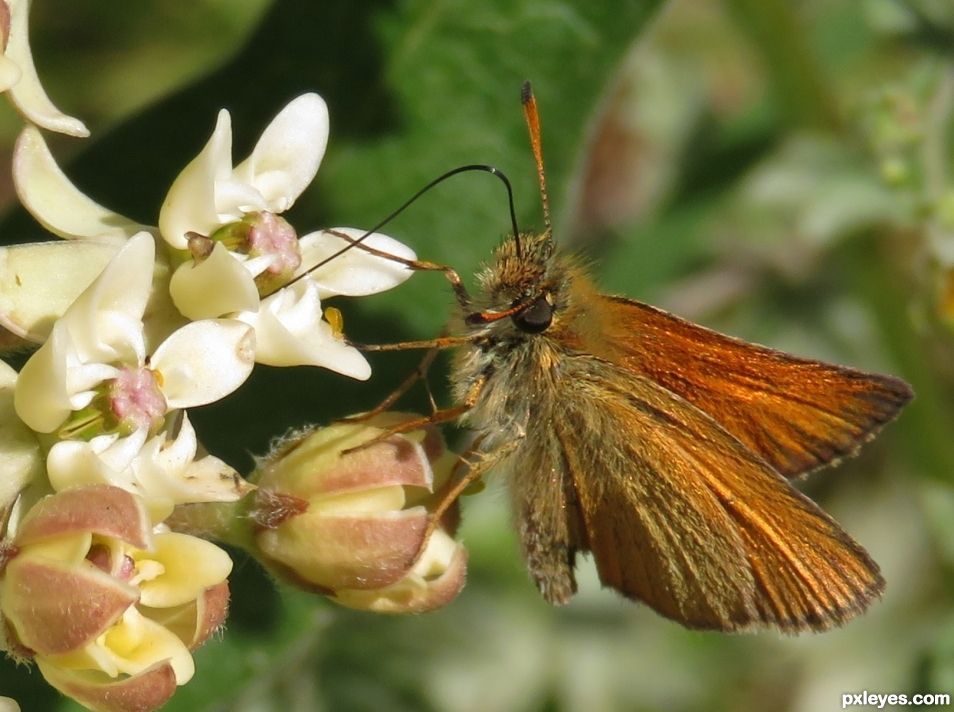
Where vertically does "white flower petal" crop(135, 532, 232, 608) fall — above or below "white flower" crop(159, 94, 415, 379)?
below

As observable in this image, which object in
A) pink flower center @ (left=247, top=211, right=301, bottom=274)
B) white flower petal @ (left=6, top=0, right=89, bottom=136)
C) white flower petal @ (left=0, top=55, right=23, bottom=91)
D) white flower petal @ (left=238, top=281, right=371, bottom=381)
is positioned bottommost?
white flower petal @ (left=238, top=281, right=371, bottom=381)

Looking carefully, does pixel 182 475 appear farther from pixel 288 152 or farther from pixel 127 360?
pixel 288 152

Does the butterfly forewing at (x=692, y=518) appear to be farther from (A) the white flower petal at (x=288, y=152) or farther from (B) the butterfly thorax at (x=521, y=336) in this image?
(A) the white flower petal at (x=288, y=152)

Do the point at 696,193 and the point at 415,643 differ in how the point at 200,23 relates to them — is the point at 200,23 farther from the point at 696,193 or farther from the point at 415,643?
the point at 415,643

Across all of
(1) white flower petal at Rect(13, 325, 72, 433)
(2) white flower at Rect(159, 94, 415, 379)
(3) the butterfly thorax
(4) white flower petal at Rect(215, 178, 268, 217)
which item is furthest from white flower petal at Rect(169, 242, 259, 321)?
(3) the butterfly thorax

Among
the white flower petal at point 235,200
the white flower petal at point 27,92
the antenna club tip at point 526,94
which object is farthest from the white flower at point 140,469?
the antenna club tip at point 526,94

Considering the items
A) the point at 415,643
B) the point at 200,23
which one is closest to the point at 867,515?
the point at 415,643

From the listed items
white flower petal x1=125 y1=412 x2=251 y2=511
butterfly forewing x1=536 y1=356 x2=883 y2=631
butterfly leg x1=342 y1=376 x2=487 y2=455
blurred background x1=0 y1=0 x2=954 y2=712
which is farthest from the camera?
blurred background x1=0 y1=0 x2=954 y2=712

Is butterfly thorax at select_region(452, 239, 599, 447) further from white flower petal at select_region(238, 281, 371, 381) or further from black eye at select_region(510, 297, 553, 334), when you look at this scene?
white flower petal at select_region(238, 281, 371, 381)
